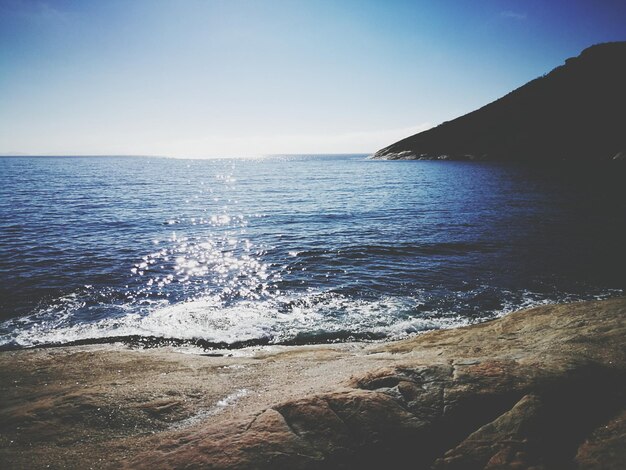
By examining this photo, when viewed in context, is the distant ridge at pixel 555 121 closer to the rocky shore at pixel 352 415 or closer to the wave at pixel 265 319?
the wave at pixel 265 319

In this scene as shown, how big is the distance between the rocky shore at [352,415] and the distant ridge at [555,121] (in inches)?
3927

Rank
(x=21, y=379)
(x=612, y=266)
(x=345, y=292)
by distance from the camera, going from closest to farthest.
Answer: (x=21, y=379)
(x=345, y=292)
(x=612, y=266)

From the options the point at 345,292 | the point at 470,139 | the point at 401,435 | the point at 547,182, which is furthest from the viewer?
the point at 470,139

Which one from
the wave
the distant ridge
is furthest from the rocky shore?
the distant ridge

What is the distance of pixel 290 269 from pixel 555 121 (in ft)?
385

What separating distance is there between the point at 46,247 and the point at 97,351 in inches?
617

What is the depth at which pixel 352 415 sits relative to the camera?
4848 mm

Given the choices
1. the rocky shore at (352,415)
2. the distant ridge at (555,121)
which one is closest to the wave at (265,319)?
the rocky shore at (352,415)

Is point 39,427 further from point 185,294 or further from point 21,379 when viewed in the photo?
point 185,294

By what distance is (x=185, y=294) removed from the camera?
15711mm

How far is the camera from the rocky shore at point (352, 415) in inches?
173

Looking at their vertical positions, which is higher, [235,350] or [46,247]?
[46,247]

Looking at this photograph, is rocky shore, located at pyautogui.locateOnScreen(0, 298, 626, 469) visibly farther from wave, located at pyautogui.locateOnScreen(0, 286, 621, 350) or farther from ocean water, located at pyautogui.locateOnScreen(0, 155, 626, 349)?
ocean water, located at pyautogui.locateOnScreen(0, 155, 626, 349)

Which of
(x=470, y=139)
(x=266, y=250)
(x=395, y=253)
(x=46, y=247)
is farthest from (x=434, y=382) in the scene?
(x=470, y=139)
